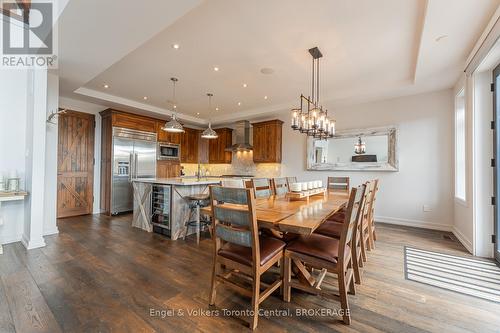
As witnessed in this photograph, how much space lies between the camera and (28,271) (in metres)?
2.30

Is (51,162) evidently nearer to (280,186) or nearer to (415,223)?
(280,186)

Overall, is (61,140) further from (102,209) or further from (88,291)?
(88,291)

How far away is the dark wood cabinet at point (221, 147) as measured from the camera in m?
7.20

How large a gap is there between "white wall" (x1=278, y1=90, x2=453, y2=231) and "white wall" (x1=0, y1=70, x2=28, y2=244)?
6.12 metres

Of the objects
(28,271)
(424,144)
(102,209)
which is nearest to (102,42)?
(28,271)

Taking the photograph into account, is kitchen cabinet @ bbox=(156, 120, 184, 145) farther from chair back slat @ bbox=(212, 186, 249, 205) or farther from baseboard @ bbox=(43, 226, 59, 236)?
chair back slat @ bbox=(212, 186, 249, 205)

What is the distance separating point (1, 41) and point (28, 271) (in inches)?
127

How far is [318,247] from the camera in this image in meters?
1.79

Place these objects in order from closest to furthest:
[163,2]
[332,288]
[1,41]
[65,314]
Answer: [65,314] < [163,2] < [332,288] < [1,41]

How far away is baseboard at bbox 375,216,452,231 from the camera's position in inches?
157

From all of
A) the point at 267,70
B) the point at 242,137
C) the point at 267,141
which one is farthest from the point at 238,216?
the point at 242,137

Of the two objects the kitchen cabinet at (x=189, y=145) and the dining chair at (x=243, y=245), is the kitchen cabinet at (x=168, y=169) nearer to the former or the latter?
the kitchen cabinet at (x=189, y=145)

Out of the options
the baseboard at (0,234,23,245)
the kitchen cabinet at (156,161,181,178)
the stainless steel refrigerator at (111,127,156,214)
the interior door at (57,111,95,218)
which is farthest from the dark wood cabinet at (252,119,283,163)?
the baseboard at (0,234,23,245)

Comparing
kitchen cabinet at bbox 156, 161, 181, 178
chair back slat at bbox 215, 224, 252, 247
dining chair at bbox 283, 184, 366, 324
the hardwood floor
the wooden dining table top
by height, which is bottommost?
the hardwood floor
